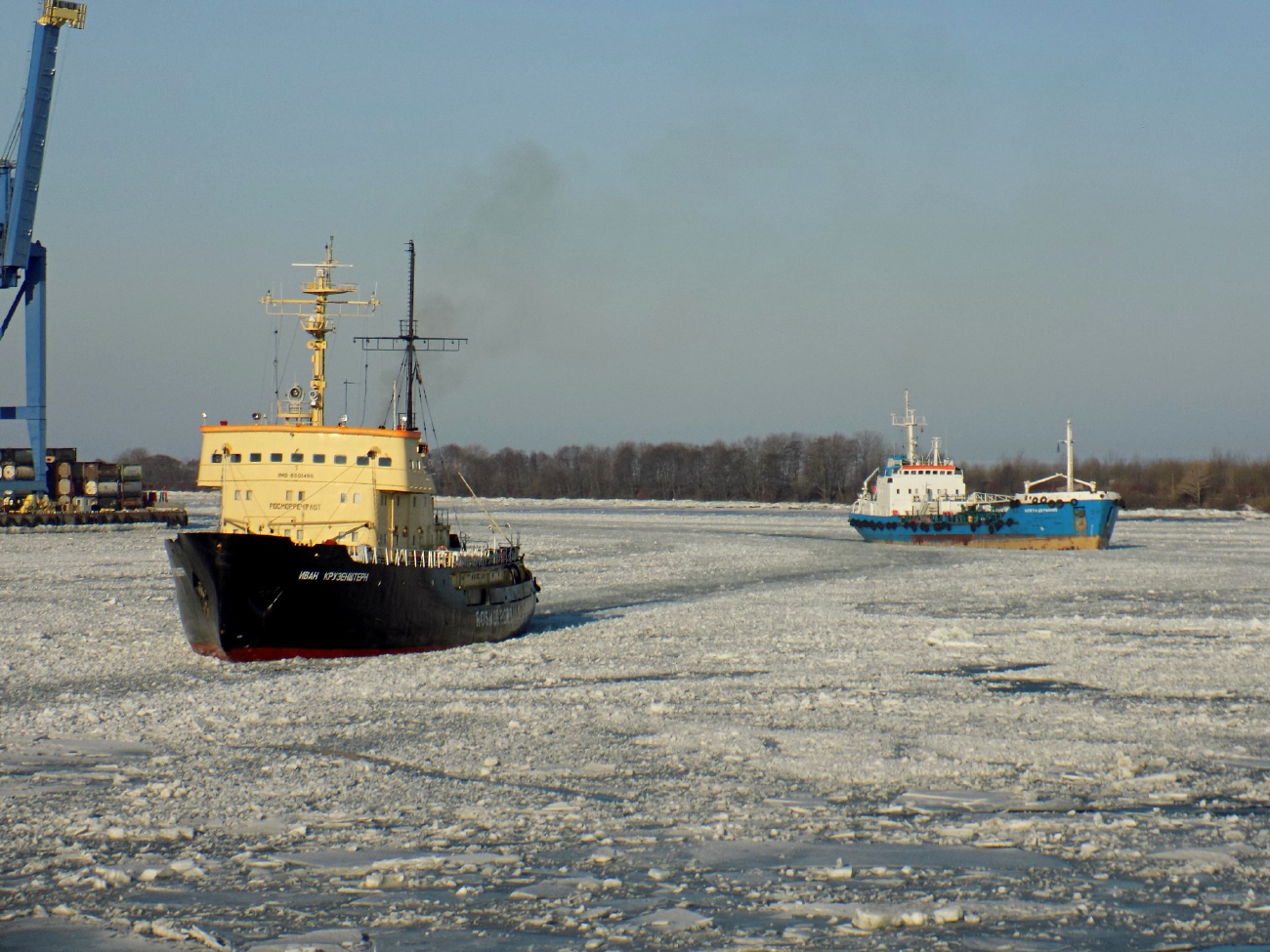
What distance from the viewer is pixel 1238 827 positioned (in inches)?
353

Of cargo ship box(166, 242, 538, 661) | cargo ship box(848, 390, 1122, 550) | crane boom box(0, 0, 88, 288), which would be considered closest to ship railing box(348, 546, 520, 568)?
cargo ship box(166, 242, 538, 661)

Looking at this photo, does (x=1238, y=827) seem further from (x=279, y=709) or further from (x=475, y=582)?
(x=475, y=582)

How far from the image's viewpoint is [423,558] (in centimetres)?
2058

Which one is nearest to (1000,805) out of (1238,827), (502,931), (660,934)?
(1238,827)

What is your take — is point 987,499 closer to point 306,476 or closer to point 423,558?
point 423,558

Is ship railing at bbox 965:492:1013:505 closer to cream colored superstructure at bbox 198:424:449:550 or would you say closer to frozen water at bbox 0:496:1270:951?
frozen water at bbox 0:496:1270:951

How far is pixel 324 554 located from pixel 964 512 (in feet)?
137

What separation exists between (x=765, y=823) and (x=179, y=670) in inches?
440

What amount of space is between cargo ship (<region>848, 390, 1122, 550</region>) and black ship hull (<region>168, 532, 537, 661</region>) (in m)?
38.1

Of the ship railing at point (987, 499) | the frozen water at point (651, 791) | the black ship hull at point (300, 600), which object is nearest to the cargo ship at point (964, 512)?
the ship railing at point (987, 499)

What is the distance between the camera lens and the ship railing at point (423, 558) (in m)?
18.9

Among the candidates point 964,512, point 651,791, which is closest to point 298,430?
point 651,791

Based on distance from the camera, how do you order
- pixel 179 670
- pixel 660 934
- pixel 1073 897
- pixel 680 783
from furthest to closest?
pixel 179 670 → pixel 680 783 → pixel 1073 897 → pixel 660 934

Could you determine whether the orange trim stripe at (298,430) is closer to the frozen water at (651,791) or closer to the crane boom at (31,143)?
the frozen water at (651,791)
